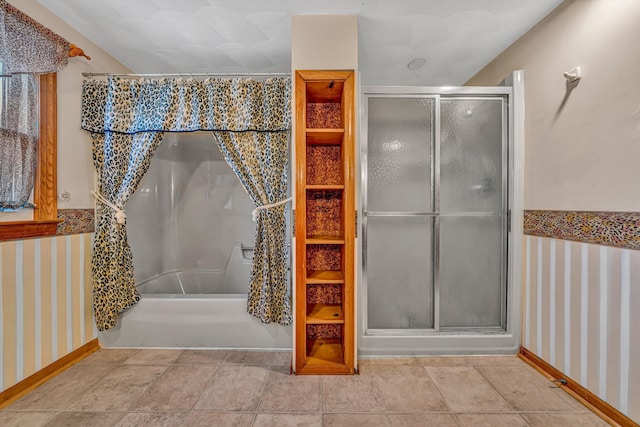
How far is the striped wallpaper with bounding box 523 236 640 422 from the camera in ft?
4.52

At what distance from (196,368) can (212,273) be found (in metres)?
1.32

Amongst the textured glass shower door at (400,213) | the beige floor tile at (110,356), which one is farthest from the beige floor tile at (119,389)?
the textured glass shower door at (400,213)

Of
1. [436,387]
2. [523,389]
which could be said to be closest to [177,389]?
[436,387]

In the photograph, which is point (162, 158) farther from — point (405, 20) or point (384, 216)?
point (405, 20)

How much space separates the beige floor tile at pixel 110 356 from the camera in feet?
6.57

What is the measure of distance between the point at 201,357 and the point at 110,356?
71 cm

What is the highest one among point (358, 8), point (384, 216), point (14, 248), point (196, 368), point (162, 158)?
point (358, 8)

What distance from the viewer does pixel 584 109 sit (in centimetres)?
160

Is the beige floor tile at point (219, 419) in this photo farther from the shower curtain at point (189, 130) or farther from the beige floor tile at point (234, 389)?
the shower curtain at point (189, 130)

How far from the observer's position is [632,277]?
1369 millimetres

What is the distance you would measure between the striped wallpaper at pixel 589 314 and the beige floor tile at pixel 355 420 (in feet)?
4.02

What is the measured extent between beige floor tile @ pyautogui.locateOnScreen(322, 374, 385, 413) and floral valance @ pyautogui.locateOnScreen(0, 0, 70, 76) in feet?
8.91

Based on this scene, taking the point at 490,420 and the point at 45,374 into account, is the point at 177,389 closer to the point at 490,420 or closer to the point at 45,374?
the point at 45,374

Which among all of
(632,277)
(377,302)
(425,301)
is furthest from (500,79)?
(377,302)
